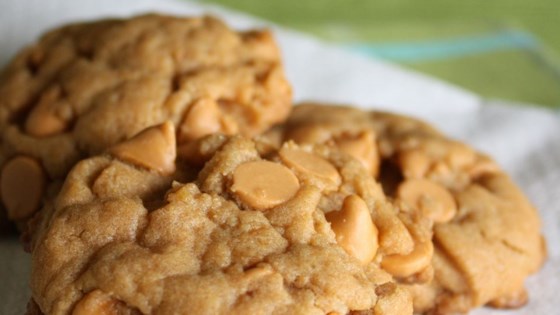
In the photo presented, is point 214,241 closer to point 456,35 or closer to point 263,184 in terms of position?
point 263,184

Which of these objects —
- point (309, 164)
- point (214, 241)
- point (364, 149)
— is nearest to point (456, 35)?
point (364, 149)

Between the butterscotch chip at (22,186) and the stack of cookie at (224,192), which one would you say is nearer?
the stack of cookie at (224,192)

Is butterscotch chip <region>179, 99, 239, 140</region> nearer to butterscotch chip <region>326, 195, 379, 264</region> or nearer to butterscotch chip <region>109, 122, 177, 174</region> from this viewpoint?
butterscotch chip <region>109, 122, 177, 174</region>

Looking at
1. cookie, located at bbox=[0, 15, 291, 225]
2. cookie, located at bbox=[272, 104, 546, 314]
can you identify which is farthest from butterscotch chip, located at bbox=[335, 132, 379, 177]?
cookie, located at bbox=[0, 15, 291, 225]

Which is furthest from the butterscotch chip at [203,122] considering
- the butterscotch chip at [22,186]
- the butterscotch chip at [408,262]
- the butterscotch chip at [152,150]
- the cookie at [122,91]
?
the butterscotch chip at [408,262]

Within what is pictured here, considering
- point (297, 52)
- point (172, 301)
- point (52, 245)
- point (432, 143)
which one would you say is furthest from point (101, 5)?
point (172, 301)

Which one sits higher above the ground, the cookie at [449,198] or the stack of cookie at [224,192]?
the stack of cookie at [224,192]

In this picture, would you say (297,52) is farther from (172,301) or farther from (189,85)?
(172,301)

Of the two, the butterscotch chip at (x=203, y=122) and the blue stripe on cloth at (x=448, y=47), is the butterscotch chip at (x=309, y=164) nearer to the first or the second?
the butterscotch chip at (x=203, y=122)

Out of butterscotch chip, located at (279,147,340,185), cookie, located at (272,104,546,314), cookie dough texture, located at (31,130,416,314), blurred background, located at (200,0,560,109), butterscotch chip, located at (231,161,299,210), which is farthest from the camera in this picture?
blurred background, located at (200,0,560,109)
